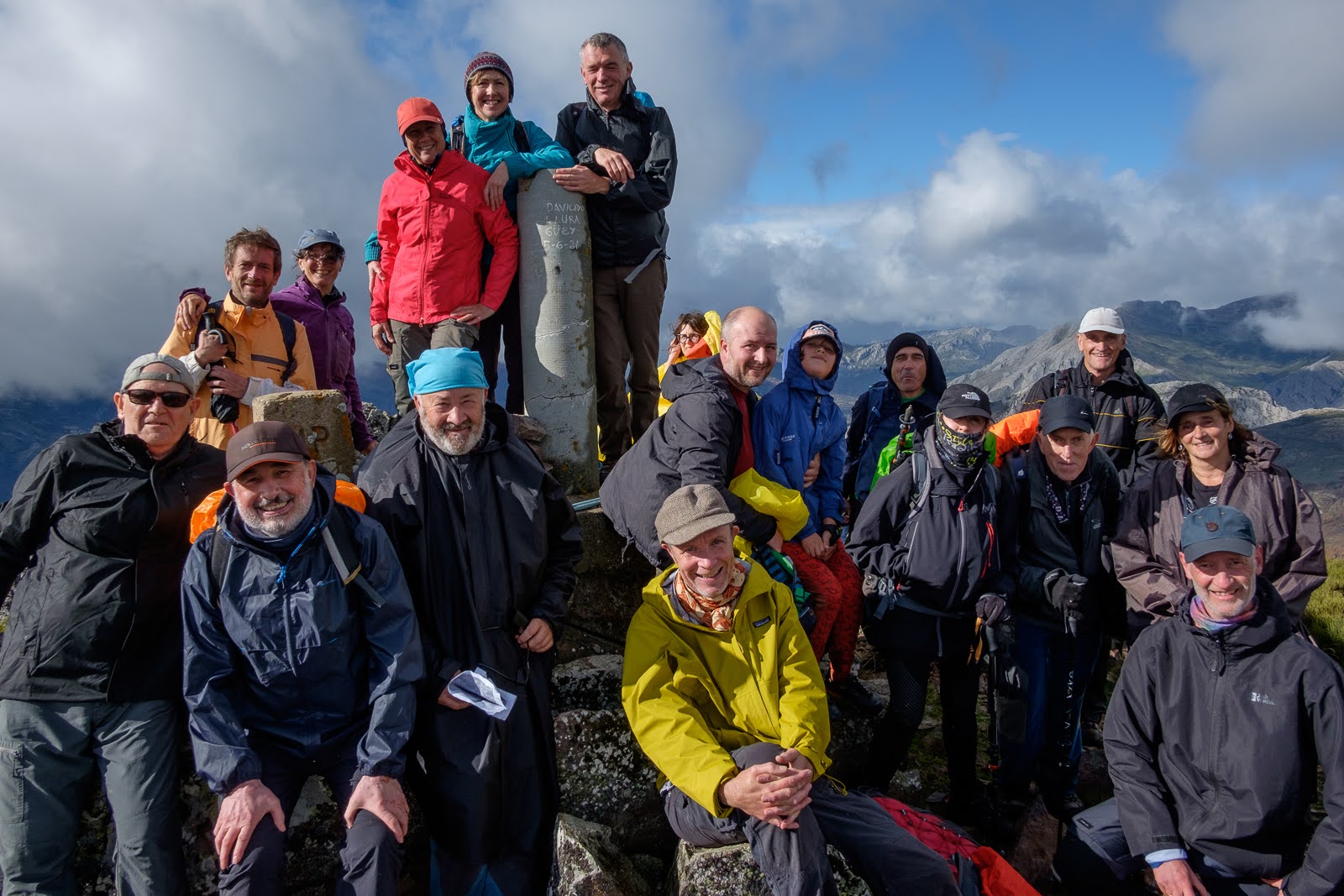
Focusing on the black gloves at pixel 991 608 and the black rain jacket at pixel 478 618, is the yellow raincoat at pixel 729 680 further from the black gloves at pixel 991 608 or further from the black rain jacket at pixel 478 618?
the black gloves at pixel 991 608

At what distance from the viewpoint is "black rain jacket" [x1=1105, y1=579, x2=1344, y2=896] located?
4.73 meters

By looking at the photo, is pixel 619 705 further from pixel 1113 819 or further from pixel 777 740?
pixel 1113 819

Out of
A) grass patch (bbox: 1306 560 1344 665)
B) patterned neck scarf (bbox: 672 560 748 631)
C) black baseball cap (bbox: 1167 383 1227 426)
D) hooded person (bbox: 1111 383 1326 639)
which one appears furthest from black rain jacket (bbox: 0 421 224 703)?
grass patch (bbox: 1306 560 1344 665)

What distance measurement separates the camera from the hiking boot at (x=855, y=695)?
7.05 m

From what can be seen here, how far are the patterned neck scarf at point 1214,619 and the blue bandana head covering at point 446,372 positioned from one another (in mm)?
4916

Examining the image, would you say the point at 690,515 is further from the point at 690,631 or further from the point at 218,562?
the point at 218,562

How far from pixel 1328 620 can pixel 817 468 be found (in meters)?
9.61

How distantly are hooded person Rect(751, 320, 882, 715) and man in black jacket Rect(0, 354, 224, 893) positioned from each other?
4236mm

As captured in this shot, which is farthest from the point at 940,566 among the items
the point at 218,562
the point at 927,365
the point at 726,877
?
the point at 218,562

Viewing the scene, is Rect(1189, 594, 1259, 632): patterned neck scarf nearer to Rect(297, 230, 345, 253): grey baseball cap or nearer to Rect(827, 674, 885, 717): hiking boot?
Rect(827, 674, 885, 717): hiking boot

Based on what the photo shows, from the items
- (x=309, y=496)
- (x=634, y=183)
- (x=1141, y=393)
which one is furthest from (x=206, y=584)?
(x=1141, y=393)

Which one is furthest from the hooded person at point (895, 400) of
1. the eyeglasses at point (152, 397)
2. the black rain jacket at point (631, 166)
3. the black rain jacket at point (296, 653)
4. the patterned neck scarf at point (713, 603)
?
the eyeglasses at point (152, 397)

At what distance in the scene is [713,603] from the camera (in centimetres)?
523

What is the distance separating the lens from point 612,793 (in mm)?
6137
